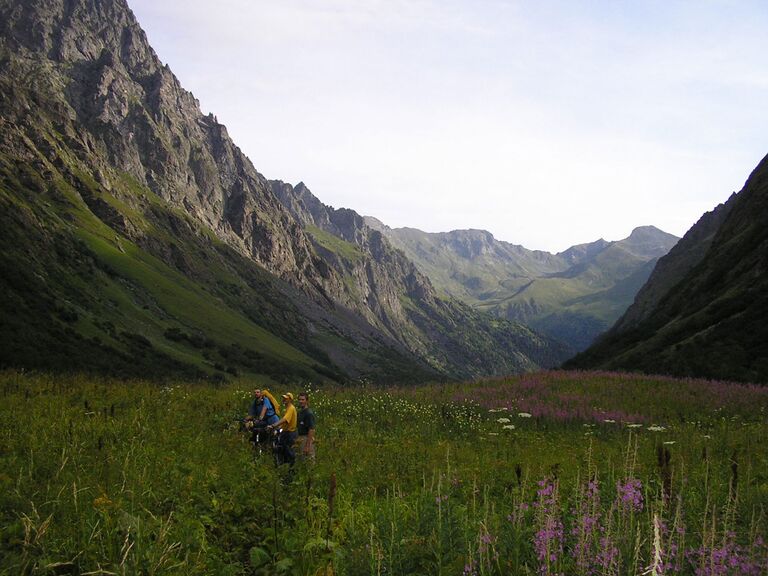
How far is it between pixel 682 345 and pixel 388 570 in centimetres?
3891

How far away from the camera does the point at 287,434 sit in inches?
456

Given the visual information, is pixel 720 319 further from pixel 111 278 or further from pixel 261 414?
pixel 111 278

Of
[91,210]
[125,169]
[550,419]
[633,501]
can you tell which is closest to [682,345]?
[550,419]

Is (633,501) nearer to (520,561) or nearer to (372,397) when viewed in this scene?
(520,561)

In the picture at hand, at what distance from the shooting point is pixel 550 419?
59.9ft

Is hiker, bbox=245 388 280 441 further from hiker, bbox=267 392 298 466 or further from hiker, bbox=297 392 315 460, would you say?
hiker, bbox=297 392 315 460

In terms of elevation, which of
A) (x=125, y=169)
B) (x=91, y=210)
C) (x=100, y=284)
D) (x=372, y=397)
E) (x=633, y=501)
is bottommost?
(x=372, y=397)

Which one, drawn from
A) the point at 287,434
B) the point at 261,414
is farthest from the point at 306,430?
the point at 261,414

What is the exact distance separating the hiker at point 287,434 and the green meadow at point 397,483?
1.34 ft

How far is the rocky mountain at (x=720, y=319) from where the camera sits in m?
31.6

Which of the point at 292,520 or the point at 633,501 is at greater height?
the point at 633,501

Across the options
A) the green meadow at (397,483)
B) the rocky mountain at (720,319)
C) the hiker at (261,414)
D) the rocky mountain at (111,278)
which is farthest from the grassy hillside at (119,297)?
the rocky mountain at (720,319)

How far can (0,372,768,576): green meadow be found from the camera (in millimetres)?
4812

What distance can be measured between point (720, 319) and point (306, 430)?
3935cm
